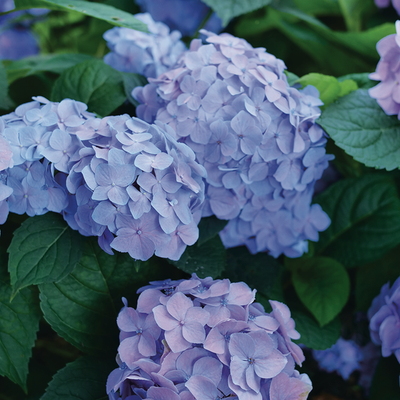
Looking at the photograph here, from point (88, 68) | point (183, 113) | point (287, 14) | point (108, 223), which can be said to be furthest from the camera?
point (287, 14)

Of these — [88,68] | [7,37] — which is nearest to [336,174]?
[88,68]

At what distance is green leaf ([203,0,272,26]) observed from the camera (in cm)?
90

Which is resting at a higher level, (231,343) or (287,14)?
(287,14)

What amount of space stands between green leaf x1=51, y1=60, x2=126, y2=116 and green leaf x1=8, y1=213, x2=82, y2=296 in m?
0.24

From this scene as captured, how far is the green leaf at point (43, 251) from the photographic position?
0.56 meters

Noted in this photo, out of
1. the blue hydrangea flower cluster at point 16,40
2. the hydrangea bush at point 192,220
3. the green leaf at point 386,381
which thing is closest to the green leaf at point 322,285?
the hydrangea bush at point 192,220

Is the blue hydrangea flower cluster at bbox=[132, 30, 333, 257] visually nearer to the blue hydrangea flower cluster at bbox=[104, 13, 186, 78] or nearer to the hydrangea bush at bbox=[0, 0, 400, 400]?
the hydrangea bush at bbox=[0, 0, 400, 400]

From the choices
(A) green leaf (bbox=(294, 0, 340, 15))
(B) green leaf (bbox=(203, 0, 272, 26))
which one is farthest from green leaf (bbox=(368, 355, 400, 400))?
(A) green leaf (bbox=(294, 0, 340, 15))

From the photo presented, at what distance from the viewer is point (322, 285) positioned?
2.77 ft

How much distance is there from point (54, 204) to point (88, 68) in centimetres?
32

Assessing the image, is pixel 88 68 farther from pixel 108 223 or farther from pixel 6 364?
pixel 6 364

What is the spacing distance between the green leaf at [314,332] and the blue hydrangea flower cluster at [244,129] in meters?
0.17

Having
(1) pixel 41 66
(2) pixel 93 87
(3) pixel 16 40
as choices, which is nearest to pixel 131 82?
(2) pixel 93 87

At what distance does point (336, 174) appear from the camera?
1.04 m
